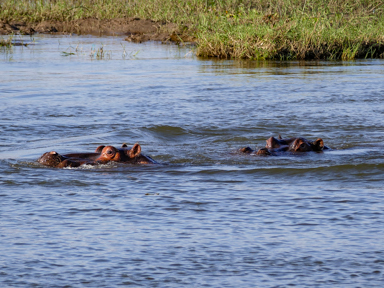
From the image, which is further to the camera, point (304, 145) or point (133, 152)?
point (304, 145)

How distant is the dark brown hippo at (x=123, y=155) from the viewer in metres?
5.93

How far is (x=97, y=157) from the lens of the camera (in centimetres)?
604

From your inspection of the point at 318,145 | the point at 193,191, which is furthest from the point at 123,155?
the point at 318,145

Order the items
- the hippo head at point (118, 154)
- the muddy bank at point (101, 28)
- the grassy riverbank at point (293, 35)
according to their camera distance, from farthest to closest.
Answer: the muddy bank at point (101, 28)
the grassy riverbank at point (293, 35)
the hippo head at point (118, 154)

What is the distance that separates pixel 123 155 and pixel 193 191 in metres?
0.90

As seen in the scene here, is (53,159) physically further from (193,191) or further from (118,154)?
(193,191)

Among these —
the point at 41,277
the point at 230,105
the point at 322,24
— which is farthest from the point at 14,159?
the point at 322,24

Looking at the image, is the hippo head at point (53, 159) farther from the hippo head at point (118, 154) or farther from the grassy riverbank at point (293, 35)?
the grassy riverbank at point (293, 35)

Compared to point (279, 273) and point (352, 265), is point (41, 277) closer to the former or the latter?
point (279, 273)

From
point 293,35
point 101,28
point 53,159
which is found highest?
point 101,28

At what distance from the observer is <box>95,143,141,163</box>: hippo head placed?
19.4 feet

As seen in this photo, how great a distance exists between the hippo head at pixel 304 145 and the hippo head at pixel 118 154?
1606 mm

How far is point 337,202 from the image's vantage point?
5.07 m

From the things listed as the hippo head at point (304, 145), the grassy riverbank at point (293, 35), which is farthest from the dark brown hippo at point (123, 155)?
the grassy riverbank at point (293, 35)
